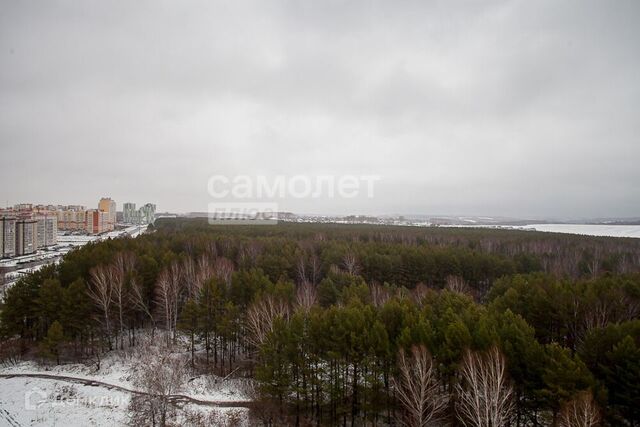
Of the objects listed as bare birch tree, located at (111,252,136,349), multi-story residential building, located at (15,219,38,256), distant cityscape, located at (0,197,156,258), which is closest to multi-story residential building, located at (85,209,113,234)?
distant cityscape, located at (0,197,156,258)

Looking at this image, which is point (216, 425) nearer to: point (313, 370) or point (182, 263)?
point (313, 370)

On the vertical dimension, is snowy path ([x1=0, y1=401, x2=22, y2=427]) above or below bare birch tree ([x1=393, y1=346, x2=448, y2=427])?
below

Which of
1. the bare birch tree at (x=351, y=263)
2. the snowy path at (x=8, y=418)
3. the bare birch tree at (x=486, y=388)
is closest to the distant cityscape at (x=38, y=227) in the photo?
the snowy path at (x=8, y=418)

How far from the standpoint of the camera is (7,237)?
8162cm

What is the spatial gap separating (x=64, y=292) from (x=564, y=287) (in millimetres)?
41806

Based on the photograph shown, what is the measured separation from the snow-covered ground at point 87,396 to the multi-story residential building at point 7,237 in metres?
75.2

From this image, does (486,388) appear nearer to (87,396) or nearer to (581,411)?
(581,411)

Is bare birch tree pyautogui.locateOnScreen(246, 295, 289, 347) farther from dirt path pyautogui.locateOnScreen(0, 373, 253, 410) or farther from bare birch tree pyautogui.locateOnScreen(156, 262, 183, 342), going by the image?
bare birch tree pyautogui.locateOnScreen(156, 262, 183, 342)

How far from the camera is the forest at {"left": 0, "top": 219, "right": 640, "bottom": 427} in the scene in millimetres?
14664

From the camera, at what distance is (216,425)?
19156 millimetres

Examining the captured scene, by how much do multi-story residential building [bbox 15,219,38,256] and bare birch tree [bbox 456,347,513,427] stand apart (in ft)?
368

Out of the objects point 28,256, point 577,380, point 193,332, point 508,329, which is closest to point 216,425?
point 193,332

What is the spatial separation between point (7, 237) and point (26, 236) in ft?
22.8

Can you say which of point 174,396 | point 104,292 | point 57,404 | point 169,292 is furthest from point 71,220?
point 174,396
